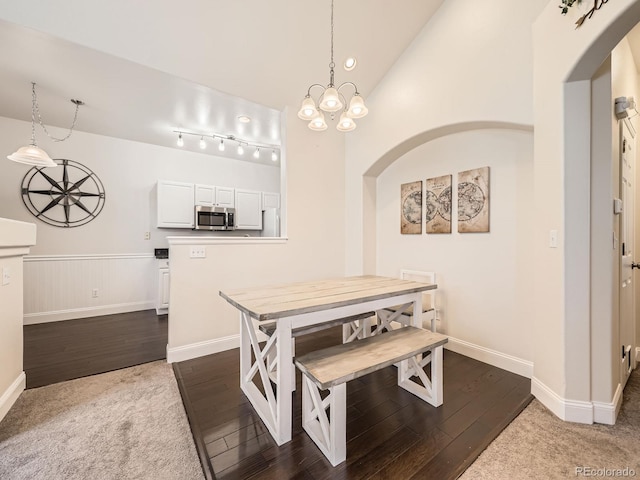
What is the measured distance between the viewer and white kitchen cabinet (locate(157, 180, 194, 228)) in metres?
4.33

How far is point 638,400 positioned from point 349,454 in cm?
216

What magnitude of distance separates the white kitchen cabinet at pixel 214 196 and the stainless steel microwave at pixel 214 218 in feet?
0.50

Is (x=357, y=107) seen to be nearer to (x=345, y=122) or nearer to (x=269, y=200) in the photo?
(x=345, y=122)

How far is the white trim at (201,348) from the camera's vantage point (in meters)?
2.56

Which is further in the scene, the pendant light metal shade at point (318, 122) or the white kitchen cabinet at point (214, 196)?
the white kitchen cabinet at point (214, 196)

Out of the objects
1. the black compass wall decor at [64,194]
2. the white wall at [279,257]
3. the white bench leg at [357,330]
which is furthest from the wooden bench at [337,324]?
the black compass wall decor at [64,194]

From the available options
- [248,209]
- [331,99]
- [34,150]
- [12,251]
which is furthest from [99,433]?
[248,209]

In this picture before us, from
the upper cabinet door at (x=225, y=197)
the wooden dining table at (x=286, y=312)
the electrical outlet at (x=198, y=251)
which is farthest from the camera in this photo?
the upper cabinet door at (x=225, y=197)

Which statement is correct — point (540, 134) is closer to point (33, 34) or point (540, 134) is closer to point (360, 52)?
point (360, 52)

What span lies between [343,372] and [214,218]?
3.98 metres

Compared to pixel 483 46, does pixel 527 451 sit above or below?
below

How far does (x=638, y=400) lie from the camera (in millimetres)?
1896

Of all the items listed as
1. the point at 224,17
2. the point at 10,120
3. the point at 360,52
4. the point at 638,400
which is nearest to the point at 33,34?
the point at 224,17

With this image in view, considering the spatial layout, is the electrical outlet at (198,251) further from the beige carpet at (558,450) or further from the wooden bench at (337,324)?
the beige carpet at (558,450)
